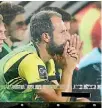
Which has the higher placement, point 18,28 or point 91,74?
point 18,28

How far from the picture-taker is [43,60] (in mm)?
3992

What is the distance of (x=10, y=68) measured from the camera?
13.2 ft

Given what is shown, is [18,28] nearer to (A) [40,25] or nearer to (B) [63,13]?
(A) [40,25]

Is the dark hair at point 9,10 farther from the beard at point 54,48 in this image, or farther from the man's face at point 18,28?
the beard at point 54,48

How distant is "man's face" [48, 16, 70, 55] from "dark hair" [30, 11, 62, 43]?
6 cm

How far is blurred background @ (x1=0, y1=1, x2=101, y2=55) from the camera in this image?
3.94 metres

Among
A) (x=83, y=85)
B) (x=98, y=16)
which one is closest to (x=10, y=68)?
(x=83, y=85)

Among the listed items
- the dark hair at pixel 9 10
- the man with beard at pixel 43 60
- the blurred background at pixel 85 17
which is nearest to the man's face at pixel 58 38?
the man with beard at pixel 43 60

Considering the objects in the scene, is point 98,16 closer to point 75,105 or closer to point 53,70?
point 53,70

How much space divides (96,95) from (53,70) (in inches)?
21.6

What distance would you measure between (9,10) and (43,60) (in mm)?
681

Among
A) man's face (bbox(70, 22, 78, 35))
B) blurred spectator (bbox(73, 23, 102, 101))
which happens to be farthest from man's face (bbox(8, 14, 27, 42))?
blurred spectator (bbox(73, 23, 102, 101))

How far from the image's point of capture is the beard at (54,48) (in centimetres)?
398

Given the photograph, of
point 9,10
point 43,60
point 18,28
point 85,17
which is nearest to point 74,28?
point 85,17
